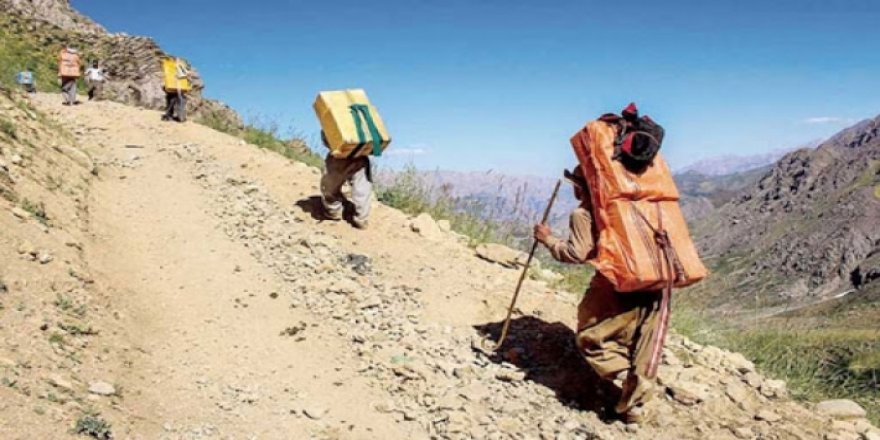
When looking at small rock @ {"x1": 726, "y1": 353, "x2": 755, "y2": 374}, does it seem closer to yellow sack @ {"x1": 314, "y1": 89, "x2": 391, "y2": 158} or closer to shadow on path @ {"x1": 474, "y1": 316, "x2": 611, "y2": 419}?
shadow on path @ {"x1": 474, "y1": 316, "x2": 611, "y2": 419}

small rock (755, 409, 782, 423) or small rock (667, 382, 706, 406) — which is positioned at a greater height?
small rock (667, 382, 706, 406)

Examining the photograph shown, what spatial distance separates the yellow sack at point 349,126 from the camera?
829cm

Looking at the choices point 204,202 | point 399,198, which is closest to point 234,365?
point 204,202

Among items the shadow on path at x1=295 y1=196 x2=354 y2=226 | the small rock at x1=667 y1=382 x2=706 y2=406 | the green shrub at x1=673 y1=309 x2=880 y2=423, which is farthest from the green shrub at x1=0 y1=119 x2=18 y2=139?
the green shrub at x1=673 y1=309 x2=880 y2=423

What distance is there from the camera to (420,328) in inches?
249

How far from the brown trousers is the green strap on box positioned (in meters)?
4.20

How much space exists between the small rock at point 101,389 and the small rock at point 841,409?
5.65 meters

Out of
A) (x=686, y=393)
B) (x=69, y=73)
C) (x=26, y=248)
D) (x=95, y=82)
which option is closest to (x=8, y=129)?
(x=26, y=248)

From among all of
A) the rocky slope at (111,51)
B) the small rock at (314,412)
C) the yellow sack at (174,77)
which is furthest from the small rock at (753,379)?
the rocky slope at (111,51)

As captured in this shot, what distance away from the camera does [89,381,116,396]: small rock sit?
14.5 ft

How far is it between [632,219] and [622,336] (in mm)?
970

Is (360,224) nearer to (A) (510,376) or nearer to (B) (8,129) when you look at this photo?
(A) (510,376)

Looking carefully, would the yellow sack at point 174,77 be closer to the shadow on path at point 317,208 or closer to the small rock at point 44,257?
the shadow on path at point 317,208

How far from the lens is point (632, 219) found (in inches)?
183
